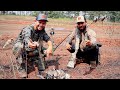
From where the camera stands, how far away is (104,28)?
728 cm

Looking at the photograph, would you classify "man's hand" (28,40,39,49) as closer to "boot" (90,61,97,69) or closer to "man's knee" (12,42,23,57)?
"man's knee" (12,42,23,57)

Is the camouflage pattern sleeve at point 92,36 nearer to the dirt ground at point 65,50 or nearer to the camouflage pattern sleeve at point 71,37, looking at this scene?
the dirt ground at point 65,50

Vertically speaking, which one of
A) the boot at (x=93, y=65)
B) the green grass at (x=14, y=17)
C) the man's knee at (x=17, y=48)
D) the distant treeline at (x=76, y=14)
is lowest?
the boot at (x=93, y=65)

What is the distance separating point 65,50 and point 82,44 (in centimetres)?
40

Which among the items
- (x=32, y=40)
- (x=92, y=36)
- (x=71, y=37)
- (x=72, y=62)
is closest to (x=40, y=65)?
(x=32, y=40)

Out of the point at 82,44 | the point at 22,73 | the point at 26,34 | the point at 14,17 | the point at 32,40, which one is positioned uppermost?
the point at 14,17

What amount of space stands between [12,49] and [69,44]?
108cm

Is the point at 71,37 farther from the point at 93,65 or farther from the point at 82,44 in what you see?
the point at 93,65

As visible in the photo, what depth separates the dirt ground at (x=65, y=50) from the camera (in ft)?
21.6

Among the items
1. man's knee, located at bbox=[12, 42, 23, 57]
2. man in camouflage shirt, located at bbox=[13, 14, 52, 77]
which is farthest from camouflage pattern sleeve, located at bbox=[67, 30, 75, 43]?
man's knee, located at bbox=[12, 42, 23, 57]

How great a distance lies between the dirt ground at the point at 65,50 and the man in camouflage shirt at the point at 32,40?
0.15 meters

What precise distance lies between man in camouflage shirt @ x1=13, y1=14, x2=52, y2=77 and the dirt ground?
0.15 meters

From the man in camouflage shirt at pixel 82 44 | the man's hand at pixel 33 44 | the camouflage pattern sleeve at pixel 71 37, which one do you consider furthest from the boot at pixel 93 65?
the man's hand at pixel 33 44

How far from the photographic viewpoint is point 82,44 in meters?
6.74
